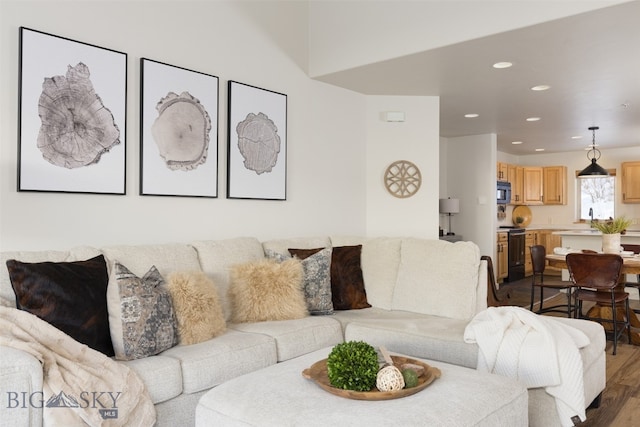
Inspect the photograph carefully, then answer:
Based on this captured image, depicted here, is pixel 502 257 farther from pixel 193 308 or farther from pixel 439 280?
pixel 193 308

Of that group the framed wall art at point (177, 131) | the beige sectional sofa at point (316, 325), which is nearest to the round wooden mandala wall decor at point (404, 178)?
the beige sectional sofa at point (316, 325)

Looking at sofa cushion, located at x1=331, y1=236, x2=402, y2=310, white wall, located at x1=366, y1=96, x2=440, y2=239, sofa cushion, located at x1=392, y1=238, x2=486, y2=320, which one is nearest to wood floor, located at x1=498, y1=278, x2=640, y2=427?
sofa cushion, located at x1=392, y1=238, x2=486, y2=320

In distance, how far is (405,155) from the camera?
526 centimetres

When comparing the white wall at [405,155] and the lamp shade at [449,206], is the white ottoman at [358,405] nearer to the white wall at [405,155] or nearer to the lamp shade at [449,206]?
the white wall at [405,155]

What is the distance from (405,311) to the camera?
3.69 m

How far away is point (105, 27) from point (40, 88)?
0.59 metres

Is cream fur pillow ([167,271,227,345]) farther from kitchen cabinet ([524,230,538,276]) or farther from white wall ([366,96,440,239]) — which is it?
kitchen cabinet ([524,230,538,276])

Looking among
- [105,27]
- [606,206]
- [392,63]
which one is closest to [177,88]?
[105,27]

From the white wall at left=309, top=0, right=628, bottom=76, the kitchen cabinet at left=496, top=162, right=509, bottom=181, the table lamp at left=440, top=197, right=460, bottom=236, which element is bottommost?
the table lamp at left=440, top=197, right=460, bottom=236

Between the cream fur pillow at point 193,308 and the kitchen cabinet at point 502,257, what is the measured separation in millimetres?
6295

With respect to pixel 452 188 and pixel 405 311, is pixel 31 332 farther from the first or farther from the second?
pixel 452 188

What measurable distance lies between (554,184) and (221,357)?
8870mm

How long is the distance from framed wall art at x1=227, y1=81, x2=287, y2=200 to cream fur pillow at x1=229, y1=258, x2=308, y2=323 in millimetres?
874

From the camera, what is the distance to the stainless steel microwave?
8570 millimetres
